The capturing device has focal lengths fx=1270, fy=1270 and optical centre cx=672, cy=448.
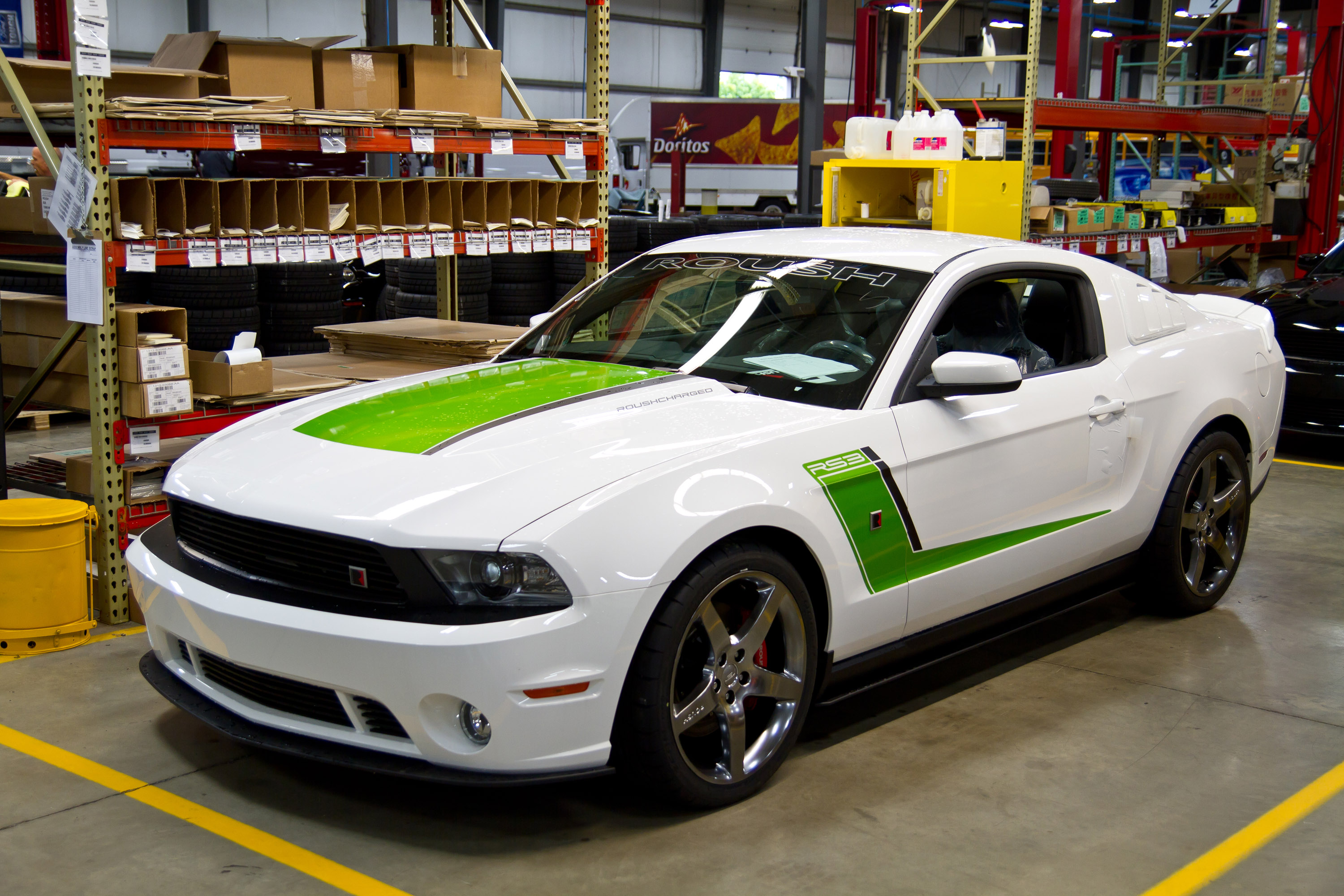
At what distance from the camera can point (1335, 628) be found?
15.9 feet

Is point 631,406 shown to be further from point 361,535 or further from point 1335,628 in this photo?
point 1335,628

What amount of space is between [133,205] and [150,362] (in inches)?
23.7

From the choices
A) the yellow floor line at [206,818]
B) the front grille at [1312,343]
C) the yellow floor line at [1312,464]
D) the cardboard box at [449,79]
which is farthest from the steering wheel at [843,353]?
the yellow floor line at [1312,464]

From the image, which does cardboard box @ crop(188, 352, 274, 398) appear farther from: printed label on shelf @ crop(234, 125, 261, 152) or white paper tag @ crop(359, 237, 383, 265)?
printed label on shelf @ crop(234, 125, 261, 152)

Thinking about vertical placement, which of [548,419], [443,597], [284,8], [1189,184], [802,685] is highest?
[284,8]

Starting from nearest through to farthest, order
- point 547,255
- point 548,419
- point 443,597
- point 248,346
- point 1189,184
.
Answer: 1. point 443,597
2. point 548,419
3. point 248,346
4. point 547,255
5. point 1189,184

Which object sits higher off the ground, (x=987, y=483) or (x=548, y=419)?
(x=548, y=419)

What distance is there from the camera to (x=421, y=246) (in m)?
5.58

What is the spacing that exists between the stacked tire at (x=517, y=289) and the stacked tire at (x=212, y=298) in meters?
2.26

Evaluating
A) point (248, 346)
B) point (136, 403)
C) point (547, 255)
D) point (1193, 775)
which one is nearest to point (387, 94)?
point (248, 346)

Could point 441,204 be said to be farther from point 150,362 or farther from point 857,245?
point 857,245

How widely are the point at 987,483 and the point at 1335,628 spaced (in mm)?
2012

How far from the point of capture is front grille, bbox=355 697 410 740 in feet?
9.46

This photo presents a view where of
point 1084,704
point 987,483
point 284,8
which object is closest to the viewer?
point 987,483
